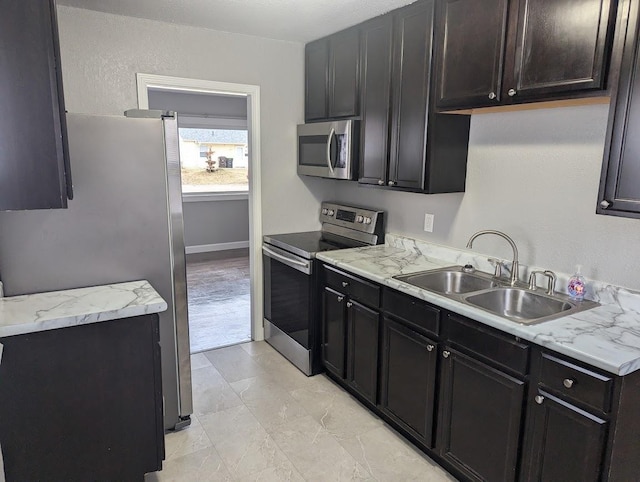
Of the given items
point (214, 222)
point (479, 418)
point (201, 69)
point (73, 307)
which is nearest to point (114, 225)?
point (73, 307)

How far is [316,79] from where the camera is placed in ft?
11.5

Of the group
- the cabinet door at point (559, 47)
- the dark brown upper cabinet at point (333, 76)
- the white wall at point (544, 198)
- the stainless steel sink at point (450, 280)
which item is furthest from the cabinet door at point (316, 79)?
the cabinet door at point (559, 47)

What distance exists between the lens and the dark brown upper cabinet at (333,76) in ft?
10.2

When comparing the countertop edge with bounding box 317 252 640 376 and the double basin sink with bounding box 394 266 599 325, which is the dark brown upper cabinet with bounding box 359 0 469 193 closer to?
the double basin sink with bounding box 394 266 599 325

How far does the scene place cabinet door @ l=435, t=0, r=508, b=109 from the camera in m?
2.09

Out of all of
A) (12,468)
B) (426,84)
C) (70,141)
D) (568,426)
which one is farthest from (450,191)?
(12,468)

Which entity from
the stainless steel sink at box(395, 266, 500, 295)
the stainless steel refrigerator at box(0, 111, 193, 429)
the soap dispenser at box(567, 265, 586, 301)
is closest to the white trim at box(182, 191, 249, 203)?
the stainless steel refrigerator at box(0, 111, 193, 429)

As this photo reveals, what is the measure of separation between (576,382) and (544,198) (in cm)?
105

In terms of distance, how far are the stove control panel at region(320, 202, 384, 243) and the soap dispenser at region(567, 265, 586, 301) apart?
1456 millimetres

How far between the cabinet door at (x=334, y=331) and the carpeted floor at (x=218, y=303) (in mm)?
1031

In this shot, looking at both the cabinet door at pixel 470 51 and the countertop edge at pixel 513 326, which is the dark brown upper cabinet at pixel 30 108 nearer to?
the countertop edge at pixel 513 326

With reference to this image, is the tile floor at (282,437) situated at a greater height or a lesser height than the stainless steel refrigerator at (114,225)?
lesser

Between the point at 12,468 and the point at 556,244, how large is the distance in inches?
104

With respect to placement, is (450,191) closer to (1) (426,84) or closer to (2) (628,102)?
(1) (426,84)
